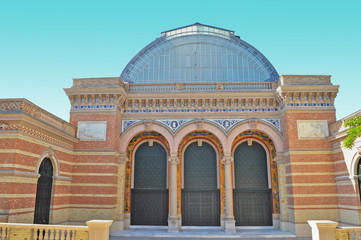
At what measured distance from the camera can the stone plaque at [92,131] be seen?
16.8 metres

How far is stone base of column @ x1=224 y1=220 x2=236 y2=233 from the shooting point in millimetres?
16188

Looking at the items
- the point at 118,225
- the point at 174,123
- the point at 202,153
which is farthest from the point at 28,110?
the point at 202,153

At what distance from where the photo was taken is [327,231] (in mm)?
9320

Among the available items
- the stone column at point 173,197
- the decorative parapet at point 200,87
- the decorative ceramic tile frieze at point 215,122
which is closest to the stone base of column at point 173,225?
the stone column at point 173,197

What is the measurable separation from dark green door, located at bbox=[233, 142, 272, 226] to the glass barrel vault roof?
515 cm

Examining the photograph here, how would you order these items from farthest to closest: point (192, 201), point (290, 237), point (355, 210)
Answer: point (192, 201)
point (290, 237)
point (355, 210)

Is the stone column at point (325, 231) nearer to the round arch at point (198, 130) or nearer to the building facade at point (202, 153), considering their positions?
the building facade at point (202, 153)

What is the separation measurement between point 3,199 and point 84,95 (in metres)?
7.59

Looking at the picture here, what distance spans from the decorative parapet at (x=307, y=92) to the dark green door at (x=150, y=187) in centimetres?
823

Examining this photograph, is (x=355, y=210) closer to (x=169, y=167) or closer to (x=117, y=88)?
(x=169, y=167)

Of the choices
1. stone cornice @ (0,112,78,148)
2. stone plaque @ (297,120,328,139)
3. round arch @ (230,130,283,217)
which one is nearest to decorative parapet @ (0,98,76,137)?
stone cornice @ (0,112,78,148)

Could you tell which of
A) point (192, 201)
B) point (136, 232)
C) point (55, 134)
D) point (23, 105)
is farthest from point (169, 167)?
point (23, 105)

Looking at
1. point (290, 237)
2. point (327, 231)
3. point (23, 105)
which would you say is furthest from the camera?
point (290, 237)

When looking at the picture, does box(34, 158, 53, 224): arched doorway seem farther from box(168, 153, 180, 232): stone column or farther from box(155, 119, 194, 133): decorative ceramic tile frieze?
box(155, 119, 194, 133): decorative ceramic tile frieze
